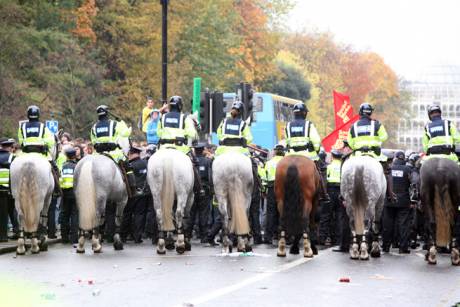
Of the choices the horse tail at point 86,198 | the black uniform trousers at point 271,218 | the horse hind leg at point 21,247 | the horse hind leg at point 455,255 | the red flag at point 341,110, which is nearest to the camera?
the horse hind leg at point 455,255

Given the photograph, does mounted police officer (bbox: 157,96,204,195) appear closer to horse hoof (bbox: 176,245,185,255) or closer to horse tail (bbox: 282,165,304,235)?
horse hoof (bbox: 176,245,185,255)

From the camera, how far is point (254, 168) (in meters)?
21.3

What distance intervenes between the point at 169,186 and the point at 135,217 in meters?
4.97

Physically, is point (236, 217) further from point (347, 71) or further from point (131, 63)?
point (347, 71)

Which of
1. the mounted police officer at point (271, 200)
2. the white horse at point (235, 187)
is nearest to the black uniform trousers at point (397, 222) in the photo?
the mounted police officer at point (271, 200)

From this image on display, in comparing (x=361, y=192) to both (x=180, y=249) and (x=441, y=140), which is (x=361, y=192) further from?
(x=180, y=249)

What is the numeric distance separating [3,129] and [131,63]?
16777 mm

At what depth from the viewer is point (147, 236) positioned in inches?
1036

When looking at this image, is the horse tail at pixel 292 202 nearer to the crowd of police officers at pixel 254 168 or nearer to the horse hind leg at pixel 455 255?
the crowd of police officers at pixel 254 168

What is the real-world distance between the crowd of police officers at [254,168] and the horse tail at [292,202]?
837mm

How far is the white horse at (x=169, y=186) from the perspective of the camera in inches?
800

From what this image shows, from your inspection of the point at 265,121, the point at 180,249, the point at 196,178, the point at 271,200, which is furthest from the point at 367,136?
the point at 265,121

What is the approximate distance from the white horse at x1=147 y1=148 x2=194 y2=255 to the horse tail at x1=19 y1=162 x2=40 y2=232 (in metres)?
1.87

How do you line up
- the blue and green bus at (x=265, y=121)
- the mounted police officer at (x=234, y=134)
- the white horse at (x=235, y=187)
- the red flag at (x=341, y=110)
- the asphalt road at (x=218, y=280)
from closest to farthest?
the asphalt road at (x=218, y=280) → the white horse at (x=235, y=187) → the mounted police officer at (x=234, y=134) → the red flag at (x=341, y=110) → the blue and green bus at (x=265, y=121)
